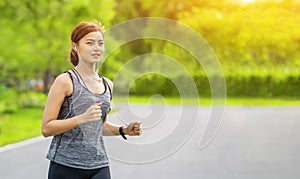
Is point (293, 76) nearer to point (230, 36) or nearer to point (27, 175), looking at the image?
point (230, 36)

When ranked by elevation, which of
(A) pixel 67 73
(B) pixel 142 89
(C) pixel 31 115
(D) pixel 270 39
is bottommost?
(A) pixel 67 73

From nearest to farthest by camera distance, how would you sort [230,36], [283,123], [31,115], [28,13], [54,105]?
1. [54,105]
2. [283,123]
3. [31,115]
4. [28,13]
5. [230,36]

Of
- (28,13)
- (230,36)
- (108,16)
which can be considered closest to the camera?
(28,13)

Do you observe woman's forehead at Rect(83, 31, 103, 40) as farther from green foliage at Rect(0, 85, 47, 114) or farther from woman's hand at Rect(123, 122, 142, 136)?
green foliage at Rect(0, 85, 47, 114)

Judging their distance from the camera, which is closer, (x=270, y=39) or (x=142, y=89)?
(x=142, y=89)

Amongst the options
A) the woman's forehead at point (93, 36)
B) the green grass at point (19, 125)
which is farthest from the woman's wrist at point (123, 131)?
the green grass at point (19, 125)

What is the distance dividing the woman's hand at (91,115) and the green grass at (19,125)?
28.8 feet

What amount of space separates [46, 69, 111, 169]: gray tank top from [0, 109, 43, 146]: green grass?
8.59 m

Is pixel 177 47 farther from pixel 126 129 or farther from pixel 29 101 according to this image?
pixel 126 129

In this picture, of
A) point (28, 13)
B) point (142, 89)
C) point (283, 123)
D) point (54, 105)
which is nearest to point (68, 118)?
point (54, 105)

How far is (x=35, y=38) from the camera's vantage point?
21.6 m

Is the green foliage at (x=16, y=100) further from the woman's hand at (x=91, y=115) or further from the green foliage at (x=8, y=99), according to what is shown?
the woman's hand at (x=91, y=115)

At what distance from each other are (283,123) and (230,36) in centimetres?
2343

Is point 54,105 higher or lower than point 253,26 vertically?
lower
